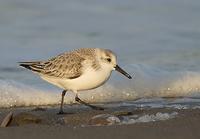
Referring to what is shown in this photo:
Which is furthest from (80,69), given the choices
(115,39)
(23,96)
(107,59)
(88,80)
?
(115,39)

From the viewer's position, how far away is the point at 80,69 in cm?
784

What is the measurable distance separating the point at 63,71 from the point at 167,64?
8.63 feet

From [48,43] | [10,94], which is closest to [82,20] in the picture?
[48,43]

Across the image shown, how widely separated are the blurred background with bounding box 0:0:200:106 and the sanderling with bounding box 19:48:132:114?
579 mm

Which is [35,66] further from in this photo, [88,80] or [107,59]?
[107,59]

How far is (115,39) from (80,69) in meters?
4.14

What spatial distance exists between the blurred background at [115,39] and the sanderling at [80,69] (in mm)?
579

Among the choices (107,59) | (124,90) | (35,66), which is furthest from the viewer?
(124,90)

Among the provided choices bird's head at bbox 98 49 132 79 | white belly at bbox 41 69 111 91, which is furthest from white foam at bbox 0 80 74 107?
bird's head at bbox 98 49 132 79

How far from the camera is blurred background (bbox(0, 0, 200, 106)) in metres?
9.06

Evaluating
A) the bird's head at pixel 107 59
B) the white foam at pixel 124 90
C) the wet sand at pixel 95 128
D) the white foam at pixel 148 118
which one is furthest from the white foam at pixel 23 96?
the white foam at pixel 148 118

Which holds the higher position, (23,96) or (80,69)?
(80,69)

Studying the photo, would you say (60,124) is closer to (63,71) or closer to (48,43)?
(63,71)

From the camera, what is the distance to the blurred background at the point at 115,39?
357 inches
